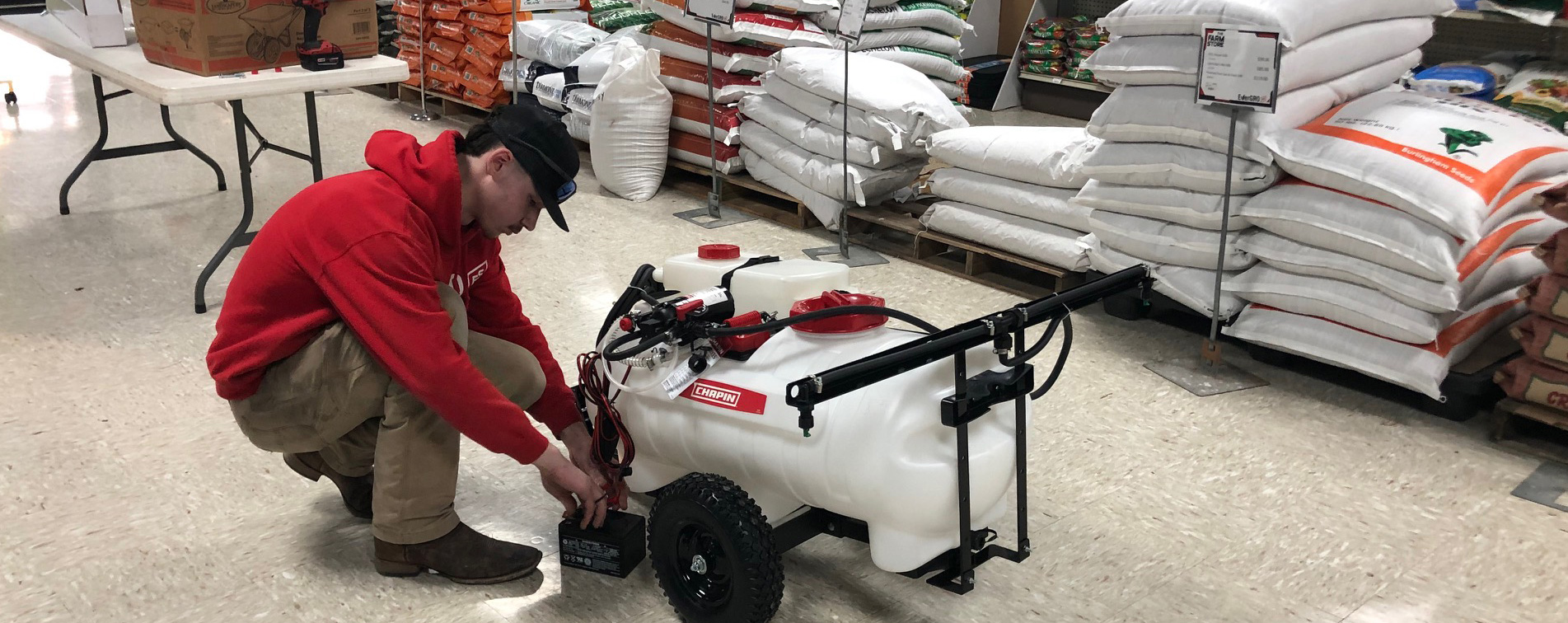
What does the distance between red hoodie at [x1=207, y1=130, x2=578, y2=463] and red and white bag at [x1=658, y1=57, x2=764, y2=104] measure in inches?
111

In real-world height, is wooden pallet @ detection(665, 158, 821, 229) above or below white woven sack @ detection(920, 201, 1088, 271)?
below

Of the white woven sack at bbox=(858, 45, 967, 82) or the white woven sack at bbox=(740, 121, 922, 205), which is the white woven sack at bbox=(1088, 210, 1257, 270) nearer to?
the white woven sack at bbox=(740, 121, 922, 205)

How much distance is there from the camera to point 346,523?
2.42 m

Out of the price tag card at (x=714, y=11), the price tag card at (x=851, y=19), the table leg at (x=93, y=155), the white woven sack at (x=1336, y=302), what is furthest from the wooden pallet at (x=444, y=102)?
the white woven sack at (x=1336, y=302)

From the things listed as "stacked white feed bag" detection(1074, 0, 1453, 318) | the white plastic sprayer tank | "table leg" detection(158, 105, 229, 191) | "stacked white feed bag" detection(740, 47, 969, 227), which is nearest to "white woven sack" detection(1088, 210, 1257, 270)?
"stacked white feed bag" detection(1074, 0, 1453, 318)

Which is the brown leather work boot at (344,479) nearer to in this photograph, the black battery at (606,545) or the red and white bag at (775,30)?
the black battery at (606,545)

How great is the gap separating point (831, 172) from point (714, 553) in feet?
8.26

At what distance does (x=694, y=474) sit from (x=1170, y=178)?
1.93 metres

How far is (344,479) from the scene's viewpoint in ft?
7.88

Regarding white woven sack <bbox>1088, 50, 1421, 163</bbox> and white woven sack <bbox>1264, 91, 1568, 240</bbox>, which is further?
white woven sack <bbox>1088, 50, 1421, 163</bbox>

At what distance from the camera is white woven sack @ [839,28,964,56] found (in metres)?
4.91

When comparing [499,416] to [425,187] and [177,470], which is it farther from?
[177,470]

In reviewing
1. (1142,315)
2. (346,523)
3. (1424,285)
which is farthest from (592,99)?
(1424,285)

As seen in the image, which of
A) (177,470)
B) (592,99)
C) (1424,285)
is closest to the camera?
(177,470)
